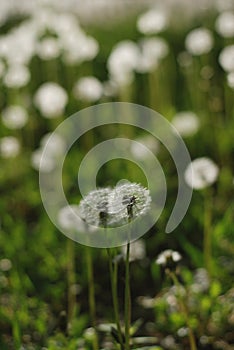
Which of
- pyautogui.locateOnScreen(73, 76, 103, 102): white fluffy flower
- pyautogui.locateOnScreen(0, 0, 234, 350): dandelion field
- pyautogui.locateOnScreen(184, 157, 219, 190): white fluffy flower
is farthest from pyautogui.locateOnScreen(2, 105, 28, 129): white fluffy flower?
pyautogui.locateOnScreen(184, 157, 219, 190): white fluffy flower

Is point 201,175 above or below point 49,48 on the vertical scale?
below

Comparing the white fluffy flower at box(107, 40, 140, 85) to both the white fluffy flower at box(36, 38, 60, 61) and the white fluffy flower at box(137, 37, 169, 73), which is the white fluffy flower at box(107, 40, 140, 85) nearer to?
the white fluffy flower at box(137, 37, 169, 73)

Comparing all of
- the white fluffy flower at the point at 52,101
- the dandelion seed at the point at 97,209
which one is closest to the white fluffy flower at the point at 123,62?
the white fluffy flower at the point at 52,101

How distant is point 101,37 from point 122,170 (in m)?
2.11

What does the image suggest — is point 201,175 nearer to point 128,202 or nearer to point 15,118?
point 128,202

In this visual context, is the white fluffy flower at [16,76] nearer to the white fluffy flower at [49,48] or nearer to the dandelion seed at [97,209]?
the white fluffy flower at [49,48]

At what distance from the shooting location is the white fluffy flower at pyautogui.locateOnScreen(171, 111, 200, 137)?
2889 mm

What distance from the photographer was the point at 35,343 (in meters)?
1.82

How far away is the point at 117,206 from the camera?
53.2 inches

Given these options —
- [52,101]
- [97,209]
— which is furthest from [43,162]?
[97,209]

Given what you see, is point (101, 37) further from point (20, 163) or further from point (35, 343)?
point (35, 343)

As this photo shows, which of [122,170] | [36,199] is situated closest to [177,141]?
[122,170]

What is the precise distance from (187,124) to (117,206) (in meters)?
1.59

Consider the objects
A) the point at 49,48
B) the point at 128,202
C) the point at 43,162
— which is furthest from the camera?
the point at 49,48
